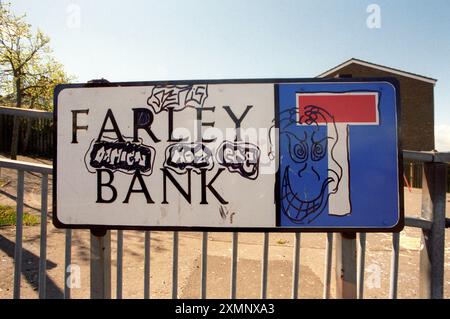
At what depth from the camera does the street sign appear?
50.6 inches

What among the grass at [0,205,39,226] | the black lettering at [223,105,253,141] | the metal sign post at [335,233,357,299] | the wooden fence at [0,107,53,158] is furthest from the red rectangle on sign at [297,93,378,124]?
the wooden fence at [0,107,53,158]

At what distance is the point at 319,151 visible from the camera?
4.25 ft

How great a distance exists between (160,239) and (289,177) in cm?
353

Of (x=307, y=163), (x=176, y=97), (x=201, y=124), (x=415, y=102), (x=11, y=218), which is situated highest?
(x=415, y=102)

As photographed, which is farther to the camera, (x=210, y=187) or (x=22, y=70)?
(x=22, y=70)

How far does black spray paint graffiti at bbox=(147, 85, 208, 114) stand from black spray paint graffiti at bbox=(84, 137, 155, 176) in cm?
23

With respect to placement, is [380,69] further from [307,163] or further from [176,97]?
[176,97]

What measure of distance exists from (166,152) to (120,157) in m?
0.25

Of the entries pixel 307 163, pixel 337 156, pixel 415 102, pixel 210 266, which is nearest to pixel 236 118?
pixel 307 163

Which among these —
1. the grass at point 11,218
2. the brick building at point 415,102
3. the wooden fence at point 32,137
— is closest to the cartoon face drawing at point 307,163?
the grass at point 11,218

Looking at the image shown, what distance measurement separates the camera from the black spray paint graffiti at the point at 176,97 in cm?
134

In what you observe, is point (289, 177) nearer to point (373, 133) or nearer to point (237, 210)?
point (237, 210)

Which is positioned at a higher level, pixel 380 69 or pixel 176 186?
pixel 380 69
